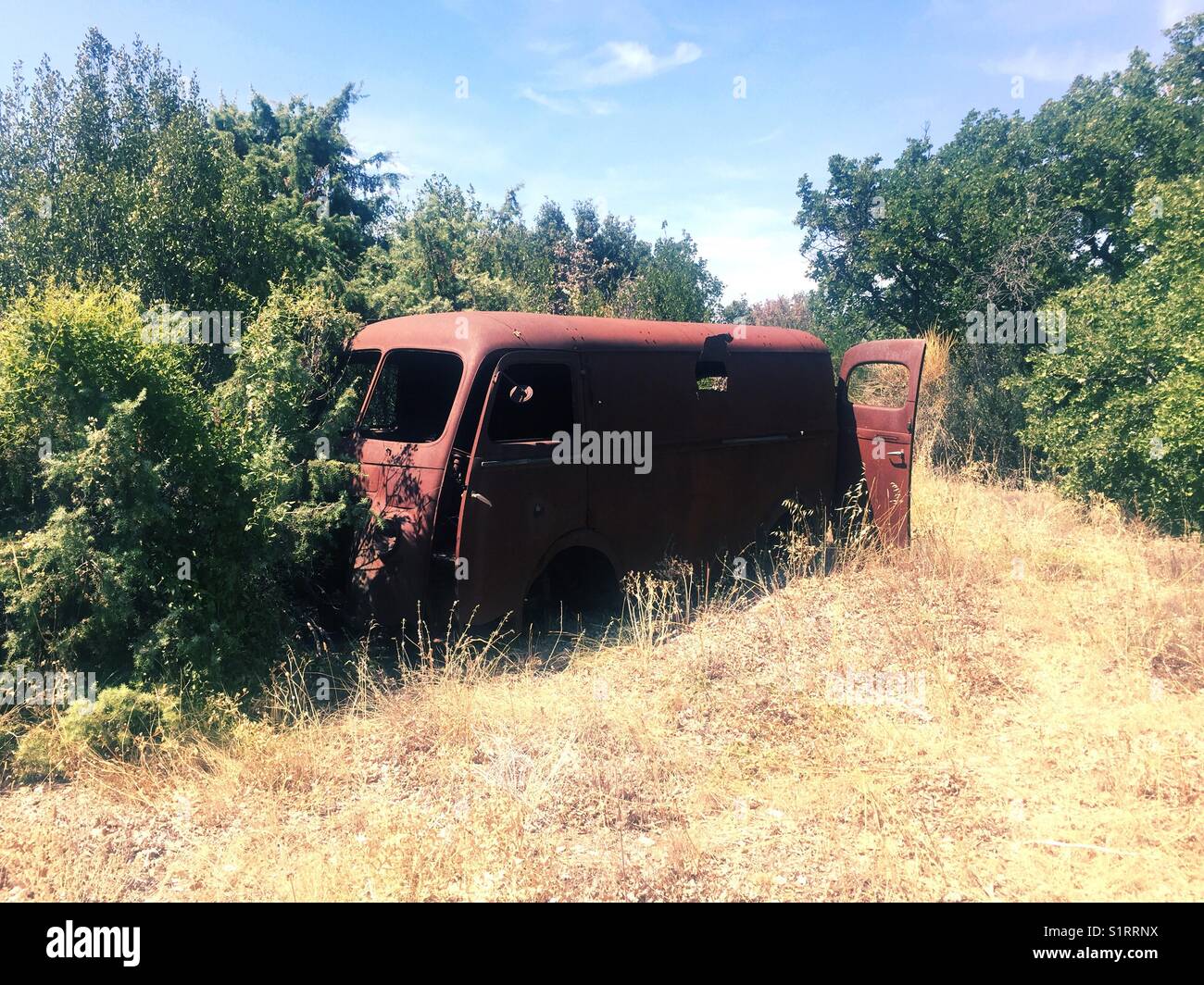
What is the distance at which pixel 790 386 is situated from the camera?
299 inches

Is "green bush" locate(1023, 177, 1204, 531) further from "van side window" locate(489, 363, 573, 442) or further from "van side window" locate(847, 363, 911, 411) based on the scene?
"van side window" locate(489, 363, 573, 442)

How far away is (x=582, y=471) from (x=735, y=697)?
189 centimetres

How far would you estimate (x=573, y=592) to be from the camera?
650 centimetres

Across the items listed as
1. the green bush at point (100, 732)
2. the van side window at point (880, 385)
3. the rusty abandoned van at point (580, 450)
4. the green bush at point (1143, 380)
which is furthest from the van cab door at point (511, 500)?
the van side window at point (880, 385)

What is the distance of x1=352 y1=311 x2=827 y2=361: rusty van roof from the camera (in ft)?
17.9

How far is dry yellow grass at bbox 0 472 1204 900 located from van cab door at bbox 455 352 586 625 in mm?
563

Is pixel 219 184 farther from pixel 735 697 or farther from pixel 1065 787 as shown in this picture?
pixel 1065 787

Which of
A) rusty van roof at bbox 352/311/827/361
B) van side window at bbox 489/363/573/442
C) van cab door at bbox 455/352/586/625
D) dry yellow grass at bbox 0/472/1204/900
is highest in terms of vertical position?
rusty van roof at bbox 352/311/827/361

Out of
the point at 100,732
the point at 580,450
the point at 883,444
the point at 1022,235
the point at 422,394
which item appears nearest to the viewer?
the point at 100,732

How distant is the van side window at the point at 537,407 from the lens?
6.03 meters

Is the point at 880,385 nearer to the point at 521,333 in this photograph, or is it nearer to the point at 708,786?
the point at 521,333

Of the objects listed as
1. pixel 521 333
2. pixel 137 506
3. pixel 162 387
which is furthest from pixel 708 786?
pixel 162 387

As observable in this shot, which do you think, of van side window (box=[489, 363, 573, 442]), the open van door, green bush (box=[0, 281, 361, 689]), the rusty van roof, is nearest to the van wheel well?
van side window (box=[489, 363, 573, 442])

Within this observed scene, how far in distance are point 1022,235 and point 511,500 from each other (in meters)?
11.2
